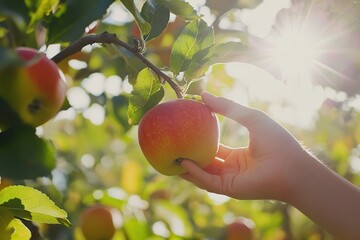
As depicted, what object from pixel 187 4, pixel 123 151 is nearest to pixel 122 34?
pixel 187 4

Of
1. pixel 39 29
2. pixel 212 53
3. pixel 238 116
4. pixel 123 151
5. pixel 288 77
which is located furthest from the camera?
pixel 123 151

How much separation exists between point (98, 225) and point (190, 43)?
3.00 feet

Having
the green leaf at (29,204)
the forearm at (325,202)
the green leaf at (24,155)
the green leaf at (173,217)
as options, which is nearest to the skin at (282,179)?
the forearm at (325,202)

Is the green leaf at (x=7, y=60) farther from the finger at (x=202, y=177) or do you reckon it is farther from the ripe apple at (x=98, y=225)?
the ripe apple at (x=98, y=225)

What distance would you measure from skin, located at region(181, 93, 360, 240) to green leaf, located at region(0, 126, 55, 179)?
0.47 meters

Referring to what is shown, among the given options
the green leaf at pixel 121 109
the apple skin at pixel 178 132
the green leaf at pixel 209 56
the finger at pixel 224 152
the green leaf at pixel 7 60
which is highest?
the green leaf at pixel 7 60

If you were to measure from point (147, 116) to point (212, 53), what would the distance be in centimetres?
18

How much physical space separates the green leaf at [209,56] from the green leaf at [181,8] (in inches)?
4.2

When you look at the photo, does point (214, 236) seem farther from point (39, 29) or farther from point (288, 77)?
point (39, 29)

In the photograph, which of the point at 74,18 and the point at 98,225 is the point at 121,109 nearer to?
the point at 98,225

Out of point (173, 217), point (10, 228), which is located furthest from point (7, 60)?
point (173, 217)

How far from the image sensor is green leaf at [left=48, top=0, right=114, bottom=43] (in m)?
1.00

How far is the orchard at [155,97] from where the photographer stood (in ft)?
2.95

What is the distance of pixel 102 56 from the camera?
193cm
